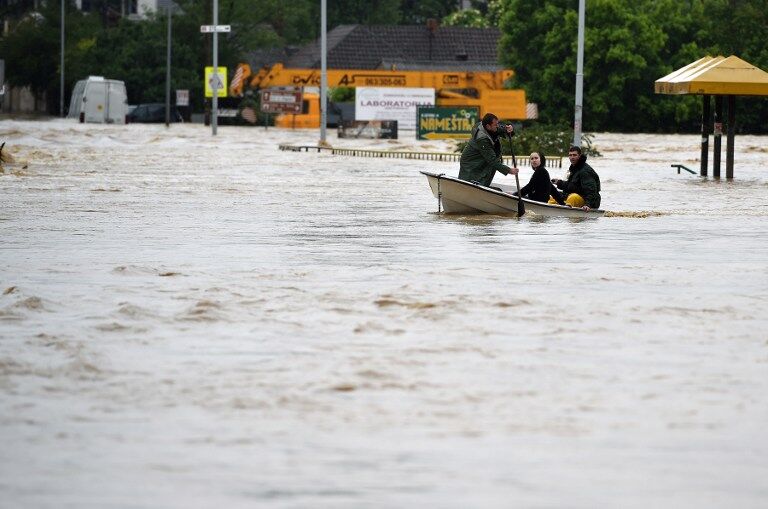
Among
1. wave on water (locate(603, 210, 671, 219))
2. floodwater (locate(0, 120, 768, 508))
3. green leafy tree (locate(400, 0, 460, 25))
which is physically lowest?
floodwater (locate(0, 120, 768, 508))

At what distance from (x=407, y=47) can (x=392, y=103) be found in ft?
113

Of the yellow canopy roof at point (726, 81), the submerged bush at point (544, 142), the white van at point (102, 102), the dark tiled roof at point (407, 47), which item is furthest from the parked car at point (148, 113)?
the yellow canopy roof at point (726, 81)

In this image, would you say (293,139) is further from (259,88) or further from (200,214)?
(200,214)

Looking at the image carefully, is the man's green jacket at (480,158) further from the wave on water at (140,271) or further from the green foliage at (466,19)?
the green foliage at (466,19)

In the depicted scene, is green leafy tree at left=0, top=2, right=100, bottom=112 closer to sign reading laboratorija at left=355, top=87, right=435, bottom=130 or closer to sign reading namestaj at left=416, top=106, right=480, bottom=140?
sign reading laboratorija at left=355, top=87, right=435, bottom=130

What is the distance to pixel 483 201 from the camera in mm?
23078

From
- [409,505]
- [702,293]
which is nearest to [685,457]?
[409,505]

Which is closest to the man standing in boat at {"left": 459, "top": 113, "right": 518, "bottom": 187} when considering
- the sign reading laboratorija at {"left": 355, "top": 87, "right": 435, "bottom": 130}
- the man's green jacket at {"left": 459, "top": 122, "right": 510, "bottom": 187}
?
the man's green jacket at {"left": 459, "top": 122, "right": 510, "bottom": 187}

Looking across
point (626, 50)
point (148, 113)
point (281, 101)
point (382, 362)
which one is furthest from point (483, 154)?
point (148, 113)

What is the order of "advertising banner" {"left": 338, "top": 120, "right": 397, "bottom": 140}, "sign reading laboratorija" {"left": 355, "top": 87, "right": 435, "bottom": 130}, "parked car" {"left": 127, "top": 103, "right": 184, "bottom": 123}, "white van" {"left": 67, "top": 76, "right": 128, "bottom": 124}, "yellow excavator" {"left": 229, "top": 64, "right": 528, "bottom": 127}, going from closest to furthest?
"advertising banner" {"left": 338, "top": 120, "right": 397, "bottom": 140}
"sign reading laboratorija" {"left": 355, "top": 87, "right": 435, "bottom": 130}
"yellow excavator" {"left": 229, "top": 64, "right": 528, "bottom": 127}
"white van" {"left": 67, "top": 76, "right": 128, "bottom": 124}
"parked car" {"left": 127, "top": 103, "right": 184, "bottom": 123}

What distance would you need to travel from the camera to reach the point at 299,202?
27.0 m

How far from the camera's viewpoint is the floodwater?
304 inches

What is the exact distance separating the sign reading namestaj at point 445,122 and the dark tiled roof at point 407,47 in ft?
123

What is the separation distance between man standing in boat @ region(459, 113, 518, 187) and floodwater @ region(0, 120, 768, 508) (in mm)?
831
